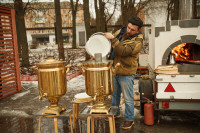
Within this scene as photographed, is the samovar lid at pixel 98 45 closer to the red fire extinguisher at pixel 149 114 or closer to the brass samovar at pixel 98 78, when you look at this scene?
the brass samovar at pixel 98 78

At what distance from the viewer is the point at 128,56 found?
11.6ft

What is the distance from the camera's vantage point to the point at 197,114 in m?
4.36

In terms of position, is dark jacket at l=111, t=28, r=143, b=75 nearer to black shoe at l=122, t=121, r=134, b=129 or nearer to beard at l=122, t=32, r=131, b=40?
beard at l=122, t=32, r=131, b=40

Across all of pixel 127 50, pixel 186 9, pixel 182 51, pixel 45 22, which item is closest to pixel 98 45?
pixel 127 50

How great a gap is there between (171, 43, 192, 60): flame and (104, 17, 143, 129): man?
6.43 feet

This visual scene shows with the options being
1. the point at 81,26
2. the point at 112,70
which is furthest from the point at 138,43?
the point at 81,26

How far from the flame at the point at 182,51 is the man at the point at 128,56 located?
196 centimetres

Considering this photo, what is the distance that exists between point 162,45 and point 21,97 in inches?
184

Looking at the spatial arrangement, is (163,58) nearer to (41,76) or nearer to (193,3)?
(193,3)

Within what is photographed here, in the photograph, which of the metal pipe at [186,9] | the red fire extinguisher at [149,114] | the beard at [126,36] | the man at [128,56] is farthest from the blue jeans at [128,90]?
the metal pipe at [186,9]

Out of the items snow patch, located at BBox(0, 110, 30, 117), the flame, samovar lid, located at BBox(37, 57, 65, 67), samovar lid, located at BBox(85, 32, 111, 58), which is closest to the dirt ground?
snow patch, located at BBox(0, 110, 30, 117)

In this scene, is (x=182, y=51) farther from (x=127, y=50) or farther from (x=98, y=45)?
(x=98, y=45)

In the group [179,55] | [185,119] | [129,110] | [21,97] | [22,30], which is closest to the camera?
[129,110]

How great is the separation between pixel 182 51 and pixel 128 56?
2.36m
